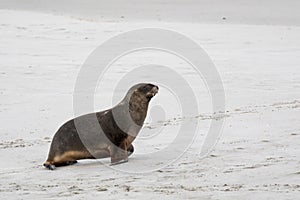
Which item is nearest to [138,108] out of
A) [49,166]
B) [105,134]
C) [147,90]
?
[147,90]

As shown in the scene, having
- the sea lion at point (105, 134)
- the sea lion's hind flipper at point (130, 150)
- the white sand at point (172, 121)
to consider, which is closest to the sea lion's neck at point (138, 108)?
the sea lion at point (105, 134)

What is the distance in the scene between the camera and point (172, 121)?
26.1ft

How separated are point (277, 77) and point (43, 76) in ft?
10.9

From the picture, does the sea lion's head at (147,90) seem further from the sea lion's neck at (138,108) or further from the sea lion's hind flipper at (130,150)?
the sea lion's hind flipper at (130,150)

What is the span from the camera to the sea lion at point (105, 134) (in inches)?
248

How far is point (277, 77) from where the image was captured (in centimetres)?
1055

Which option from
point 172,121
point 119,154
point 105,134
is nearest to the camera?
point 119,154

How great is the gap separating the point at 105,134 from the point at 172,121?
5.70ft

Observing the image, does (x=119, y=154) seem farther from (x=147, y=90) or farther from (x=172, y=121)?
(x=172, y=121)

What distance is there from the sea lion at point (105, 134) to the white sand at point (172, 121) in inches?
4.8

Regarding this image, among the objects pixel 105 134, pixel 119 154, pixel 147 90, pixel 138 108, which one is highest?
pixel 147 90

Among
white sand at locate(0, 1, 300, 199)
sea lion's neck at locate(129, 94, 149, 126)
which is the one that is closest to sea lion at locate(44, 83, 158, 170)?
sea lion's neck at locate(129, 94, 149, 126)

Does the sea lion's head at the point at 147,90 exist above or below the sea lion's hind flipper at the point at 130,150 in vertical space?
above

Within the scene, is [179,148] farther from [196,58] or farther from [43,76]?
[196,58]
